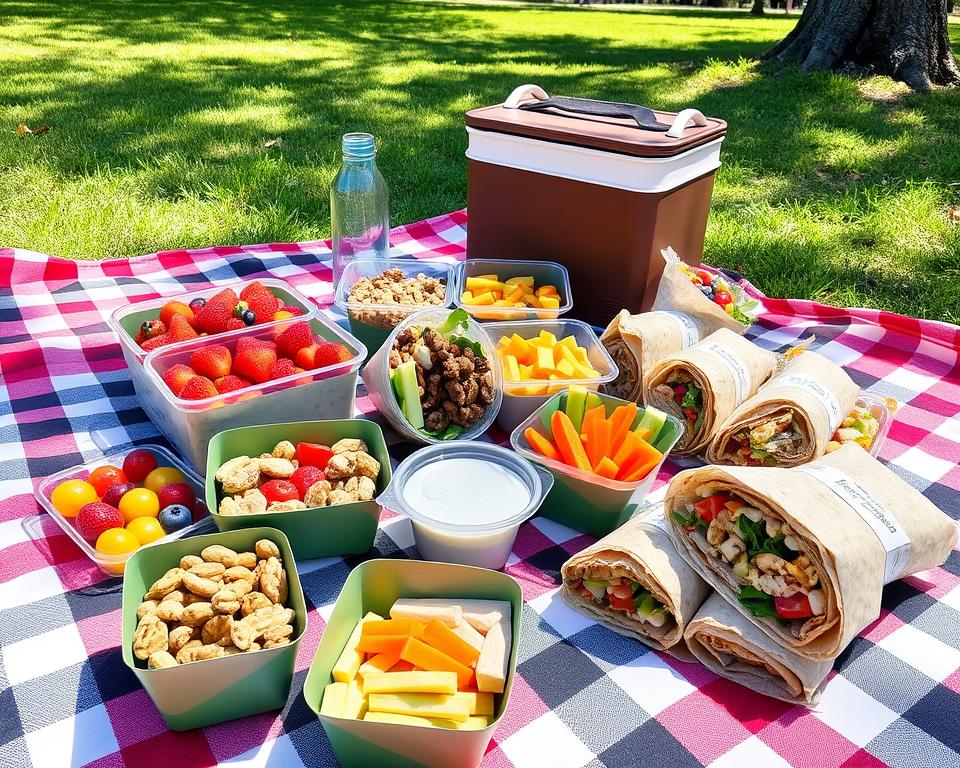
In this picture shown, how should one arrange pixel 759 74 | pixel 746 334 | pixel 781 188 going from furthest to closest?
pixel 759 74
pixel 781 188
pixel 746 334

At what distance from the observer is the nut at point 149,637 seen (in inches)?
44.5

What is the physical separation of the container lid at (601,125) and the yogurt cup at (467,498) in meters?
1.06

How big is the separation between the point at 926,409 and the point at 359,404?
5.45ft

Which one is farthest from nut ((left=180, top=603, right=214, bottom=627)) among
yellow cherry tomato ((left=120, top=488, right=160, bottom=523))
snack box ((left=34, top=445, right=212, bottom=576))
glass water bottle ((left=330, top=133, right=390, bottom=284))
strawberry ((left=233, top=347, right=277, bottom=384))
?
glass water bottle ((left=330, top=133, right=390, bottom=284))

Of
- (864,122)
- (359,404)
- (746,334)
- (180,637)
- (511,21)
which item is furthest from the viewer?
(511,21)

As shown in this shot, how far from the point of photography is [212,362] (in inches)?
69.5

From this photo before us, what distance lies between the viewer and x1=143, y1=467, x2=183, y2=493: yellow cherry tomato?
1652mm

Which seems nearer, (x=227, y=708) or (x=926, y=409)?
(x=227, y=708)

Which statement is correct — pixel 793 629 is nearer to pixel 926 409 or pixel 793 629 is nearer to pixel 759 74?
pixel 926 409

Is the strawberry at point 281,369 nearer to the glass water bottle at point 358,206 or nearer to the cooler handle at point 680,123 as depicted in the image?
the glass water bottle at point 358,206

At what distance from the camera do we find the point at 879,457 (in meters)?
1.99

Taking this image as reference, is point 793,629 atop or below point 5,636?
atop

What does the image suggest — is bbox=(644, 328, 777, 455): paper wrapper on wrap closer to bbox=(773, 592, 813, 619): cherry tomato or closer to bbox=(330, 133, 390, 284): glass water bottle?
bbox=(773, 592, 813, 619): cherry tomato

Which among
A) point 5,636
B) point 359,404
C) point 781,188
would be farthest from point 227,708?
point 781,188
